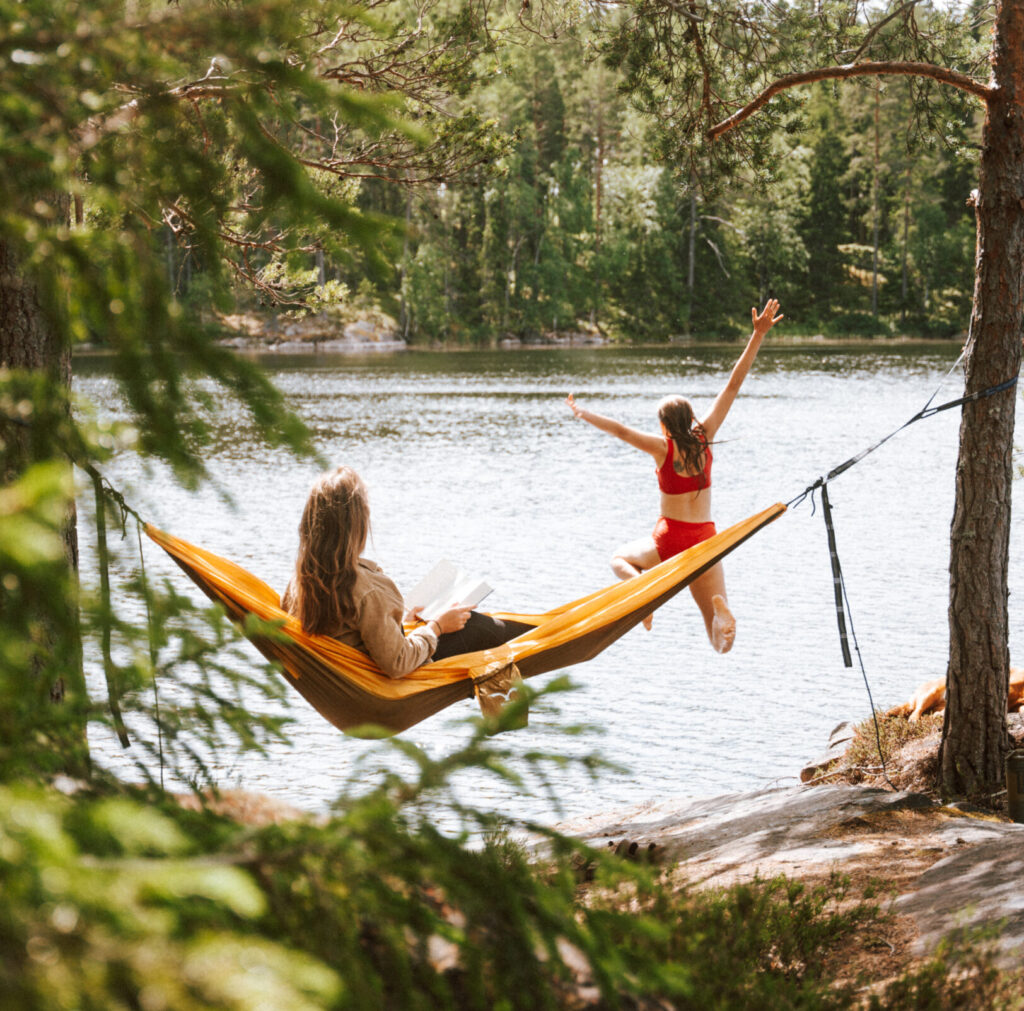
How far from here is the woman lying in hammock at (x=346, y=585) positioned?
2.83 meters

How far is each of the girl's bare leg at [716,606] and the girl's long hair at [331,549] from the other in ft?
4.24

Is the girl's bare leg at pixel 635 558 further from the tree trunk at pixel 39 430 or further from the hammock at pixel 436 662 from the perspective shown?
the tree trunk at pixel 39 430

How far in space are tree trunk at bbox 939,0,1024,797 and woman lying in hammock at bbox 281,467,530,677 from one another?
1746 mm

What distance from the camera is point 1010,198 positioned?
3250 millimetres

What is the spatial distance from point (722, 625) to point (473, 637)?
916mm

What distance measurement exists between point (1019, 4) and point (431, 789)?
330cm

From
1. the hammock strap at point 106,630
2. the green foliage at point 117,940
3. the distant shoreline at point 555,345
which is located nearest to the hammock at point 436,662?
the hammock strap at point 106,630

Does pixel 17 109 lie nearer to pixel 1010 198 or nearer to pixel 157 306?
pixel 157 306

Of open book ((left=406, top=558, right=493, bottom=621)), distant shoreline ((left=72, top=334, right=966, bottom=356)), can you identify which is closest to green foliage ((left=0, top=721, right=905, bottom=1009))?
open book ((left=406, top=558, right=493, bottom=621))

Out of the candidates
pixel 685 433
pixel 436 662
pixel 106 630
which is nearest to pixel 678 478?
pixel 685 433

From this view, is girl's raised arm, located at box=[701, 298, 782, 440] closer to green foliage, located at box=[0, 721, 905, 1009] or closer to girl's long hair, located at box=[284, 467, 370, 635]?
girl's long hair, located at box=[284, 467, 370, 635]

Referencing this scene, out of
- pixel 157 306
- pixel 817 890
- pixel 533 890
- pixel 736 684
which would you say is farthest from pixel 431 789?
pixel 736 684

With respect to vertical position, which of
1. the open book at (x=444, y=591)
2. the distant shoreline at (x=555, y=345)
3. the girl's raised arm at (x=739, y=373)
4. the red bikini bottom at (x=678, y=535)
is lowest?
the open book at (x=444, y=591)

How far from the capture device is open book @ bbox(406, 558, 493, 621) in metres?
3.36
